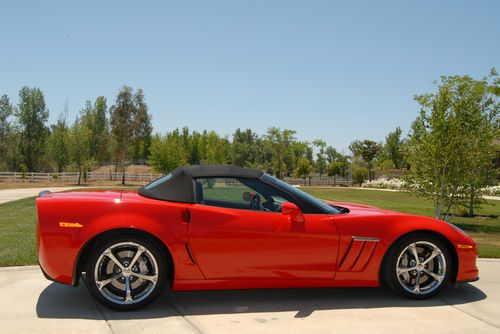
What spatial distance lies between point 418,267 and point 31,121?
228 ft

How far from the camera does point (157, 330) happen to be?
148 inches

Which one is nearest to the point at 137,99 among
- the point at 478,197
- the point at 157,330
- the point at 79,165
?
the point at 79,165

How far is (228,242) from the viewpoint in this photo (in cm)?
433

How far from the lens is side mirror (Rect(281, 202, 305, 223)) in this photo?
4.40 m

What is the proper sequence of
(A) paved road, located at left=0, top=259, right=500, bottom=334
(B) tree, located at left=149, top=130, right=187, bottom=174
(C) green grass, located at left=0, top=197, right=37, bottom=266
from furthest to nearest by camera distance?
(B) tree, located at left=149, top=130, right=187, bottom=174, (C) green grass, located at left=0, top=197, right=37, bottom=266, (A) paved road, located at left=0, top=259, right=500, bottom=334

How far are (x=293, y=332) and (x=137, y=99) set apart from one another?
54.4 m

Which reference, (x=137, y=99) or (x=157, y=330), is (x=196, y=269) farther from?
(x=137, y=99)

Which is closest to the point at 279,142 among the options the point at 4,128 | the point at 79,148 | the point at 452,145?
the point at 79,148

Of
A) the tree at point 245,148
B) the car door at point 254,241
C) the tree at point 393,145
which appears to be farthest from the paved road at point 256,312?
the tree at point 245,148

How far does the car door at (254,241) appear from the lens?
170 inches

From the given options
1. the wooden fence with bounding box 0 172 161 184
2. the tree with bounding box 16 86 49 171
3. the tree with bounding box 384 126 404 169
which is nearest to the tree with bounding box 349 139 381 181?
the tree with bounding box 384 126 404 169

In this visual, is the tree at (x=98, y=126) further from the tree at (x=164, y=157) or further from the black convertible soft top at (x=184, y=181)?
the black convertible soft top at (x=184, y=181)

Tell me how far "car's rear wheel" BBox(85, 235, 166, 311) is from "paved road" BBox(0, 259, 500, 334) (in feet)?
0.40

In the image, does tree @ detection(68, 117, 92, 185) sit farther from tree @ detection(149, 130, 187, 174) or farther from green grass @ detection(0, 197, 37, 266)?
green grass @ detection(0, 197, 37, 266)
